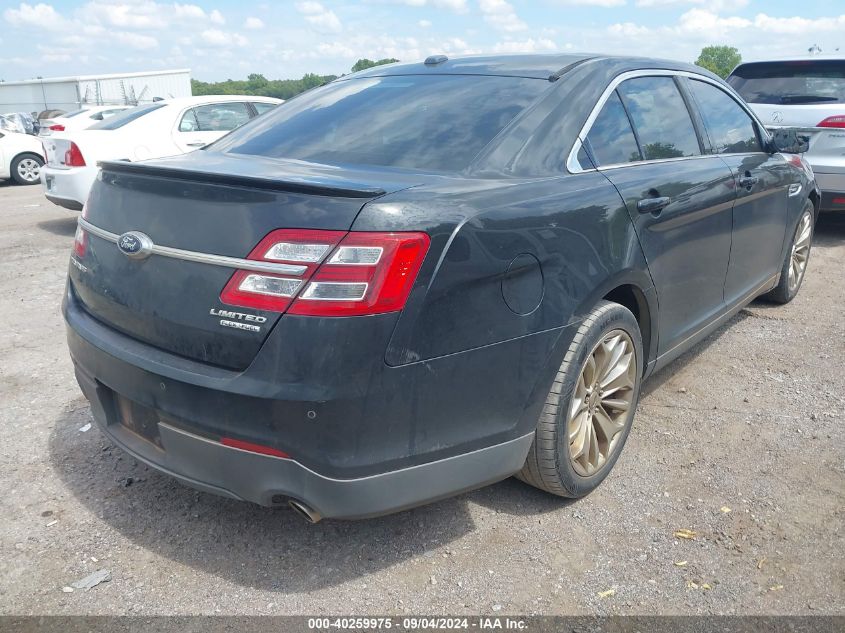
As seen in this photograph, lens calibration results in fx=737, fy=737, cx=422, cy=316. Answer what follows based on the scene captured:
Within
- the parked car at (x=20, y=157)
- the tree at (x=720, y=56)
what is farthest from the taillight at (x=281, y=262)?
the tree at (x=720, y=56)

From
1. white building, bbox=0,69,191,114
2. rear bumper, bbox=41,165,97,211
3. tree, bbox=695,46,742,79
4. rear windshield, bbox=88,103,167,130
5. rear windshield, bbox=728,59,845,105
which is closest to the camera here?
rear windshield, bbox=728,59,845,105

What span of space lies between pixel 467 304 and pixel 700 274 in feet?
5.87

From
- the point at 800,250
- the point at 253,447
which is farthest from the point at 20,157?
the point at 253,447

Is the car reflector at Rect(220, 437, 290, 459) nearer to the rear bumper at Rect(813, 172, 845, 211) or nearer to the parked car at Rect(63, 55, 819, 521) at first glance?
the parked car at Rect(63, 55, 819, 521)

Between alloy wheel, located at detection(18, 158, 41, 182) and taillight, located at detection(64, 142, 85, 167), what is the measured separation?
6.47 m

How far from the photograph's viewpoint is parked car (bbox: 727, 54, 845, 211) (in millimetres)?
6867

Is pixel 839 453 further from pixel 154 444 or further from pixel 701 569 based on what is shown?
pixel 154 444

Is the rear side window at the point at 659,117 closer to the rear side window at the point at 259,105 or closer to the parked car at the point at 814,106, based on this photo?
the parked car at the point at 814,106

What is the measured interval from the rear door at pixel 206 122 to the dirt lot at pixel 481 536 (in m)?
5.66

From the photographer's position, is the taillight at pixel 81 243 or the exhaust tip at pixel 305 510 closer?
the exhaust tip at pixel 305 510

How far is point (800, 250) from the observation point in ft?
17.9

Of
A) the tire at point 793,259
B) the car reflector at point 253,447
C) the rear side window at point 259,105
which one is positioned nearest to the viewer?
the car reflector at point 253,447

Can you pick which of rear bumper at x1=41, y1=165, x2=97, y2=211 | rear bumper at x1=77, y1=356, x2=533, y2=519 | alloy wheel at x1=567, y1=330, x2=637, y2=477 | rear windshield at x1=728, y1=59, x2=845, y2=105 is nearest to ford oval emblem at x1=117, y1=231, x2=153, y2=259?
rear bumper at x1=77, y1=356, x2=533, y2=519

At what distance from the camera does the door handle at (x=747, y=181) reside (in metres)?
3.86
